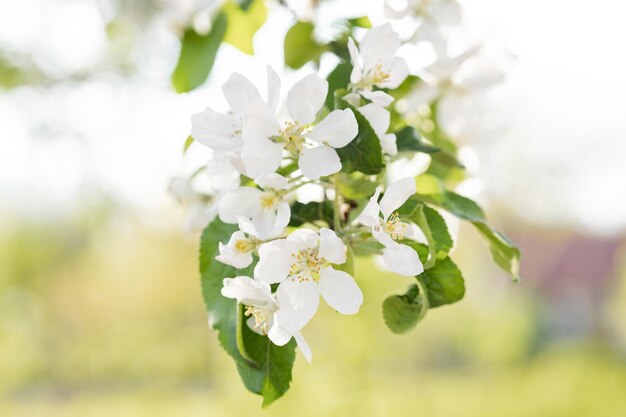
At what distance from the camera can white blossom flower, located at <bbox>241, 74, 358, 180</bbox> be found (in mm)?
532

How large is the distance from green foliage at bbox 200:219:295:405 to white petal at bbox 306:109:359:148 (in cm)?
11

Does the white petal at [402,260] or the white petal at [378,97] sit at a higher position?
the white petal at [378,97]

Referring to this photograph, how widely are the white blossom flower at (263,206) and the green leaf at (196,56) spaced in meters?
0.33

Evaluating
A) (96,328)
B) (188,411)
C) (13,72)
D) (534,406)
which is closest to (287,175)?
(13,72)

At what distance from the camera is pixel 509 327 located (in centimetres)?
898

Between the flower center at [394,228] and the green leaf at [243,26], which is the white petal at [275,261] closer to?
the flower center at [394,228]

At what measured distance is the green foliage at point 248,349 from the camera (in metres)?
0.59

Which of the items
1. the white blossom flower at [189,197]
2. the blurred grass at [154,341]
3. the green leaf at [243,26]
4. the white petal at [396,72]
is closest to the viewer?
the white petal at [396,72]

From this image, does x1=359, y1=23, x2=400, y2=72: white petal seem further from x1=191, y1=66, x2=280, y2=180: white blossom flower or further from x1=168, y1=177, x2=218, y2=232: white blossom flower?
x1=168, y1=177, x2=218, y2=232: white blossom flower

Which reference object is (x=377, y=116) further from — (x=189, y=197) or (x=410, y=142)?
(x=189, y=197)

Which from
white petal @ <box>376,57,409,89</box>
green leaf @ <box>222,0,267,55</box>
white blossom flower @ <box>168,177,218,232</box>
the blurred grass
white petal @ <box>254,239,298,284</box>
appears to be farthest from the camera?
the blurred grass

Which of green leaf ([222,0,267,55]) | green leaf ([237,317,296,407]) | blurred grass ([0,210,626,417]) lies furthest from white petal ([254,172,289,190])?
blurred grass ([0,210,626,417])

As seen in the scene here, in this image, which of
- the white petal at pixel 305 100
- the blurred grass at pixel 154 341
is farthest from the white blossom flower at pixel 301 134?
the blurred grass at pixel 154 341

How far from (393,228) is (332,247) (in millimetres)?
55
